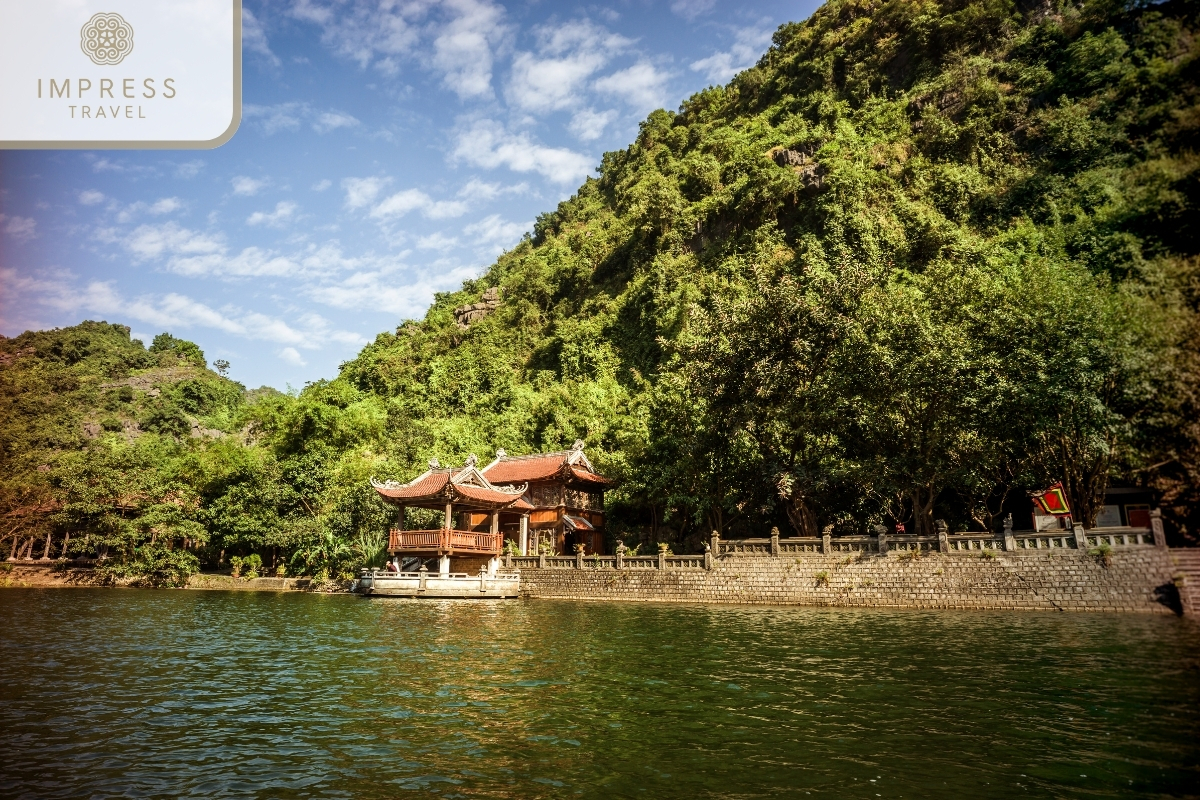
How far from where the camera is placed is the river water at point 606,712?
6707mm

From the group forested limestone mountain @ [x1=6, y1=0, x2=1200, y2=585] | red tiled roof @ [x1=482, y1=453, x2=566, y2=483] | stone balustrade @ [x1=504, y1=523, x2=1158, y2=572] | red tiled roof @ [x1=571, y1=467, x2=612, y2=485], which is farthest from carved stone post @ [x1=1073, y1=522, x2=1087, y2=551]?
red tiled roof @ [x1=482, y1=453, x2=566, y2=483]

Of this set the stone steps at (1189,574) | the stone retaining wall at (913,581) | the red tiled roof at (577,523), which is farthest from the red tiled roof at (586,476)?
the stone steps at (1189,574)

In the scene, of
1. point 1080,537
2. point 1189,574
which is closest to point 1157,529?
point 1189,574

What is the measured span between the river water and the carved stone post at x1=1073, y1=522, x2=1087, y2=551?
320 centimetres

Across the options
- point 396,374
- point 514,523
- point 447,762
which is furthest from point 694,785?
point 396,374

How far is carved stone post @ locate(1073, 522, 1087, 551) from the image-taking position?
20625mm

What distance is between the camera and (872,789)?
6438 mm

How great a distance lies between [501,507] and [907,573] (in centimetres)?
1853

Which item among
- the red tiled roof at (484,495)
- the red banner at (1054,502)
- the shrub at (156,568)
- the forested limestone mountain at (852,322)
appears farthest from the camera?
the shrub at (156,568)

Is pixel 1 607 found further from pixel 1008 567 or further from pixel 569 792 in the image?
pixel 1008 567

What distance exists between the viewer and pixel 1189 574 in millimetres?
19016

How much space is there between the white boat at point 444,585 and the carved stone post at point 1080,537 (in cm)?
2172

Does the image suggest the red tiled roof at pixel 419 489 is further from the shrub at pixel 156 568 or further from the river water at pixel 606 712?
the river water at pixel 606 712

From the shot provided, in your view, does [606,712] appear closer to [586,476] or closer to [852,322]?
[852,322]
